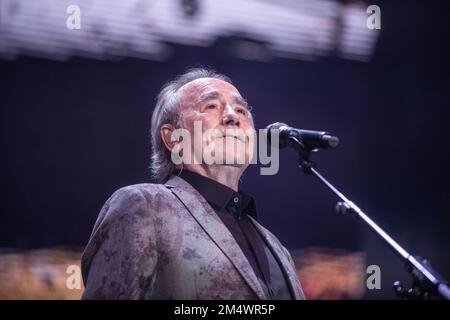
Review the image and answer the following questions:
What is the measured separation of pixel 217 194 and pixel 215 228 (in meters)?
0.23

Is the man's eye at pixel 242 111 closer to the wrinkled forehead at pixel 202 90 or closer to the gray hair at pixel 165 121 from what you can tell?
the wrinkled forehead at pixel 202 90

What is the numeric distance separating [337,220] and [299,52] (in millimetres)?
1055

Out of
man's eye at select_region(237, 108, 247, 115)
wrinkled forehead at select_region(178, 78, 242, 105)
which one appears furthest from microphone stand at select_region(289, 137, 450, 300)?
wrinkled forehead at select_region(178, 78, 242, 105)

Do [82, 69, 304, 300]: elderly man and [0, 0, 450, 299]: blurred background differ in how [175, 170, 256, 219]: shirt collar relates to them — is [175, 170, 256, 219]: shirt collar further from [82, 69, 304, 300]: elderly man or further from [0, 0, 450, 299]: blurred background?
[0, 0, 450, 299]: blurred background

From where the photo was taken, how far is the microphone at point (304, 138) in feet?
5.03

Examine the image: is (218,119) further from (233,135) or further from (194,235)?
(194,235)

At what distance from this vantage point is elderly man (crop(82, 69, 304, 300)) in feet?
4.13

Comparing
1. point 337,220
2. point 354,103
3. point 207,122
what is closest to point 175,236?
point 207,122

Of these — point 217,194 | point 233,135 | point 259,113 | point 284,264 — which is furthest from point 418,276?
point 259,113

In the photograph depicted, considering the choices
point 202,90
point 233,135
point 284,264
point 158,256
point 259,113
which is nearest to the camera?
point 158,256

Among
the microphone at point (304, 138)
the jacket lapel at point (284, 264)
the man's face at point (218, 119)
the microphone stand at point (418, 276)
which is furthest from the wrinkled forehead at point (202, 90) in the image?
the microphone stand at point (418, 276)

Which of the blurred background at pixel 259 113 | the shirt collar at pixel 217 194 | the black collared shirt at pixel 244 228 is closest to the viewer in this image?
the black collared shirt at pixel 244 228

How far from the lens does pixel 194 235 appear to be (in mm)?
1363

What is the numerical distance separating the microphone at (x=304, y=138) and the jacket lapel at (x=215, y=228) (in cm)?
41
